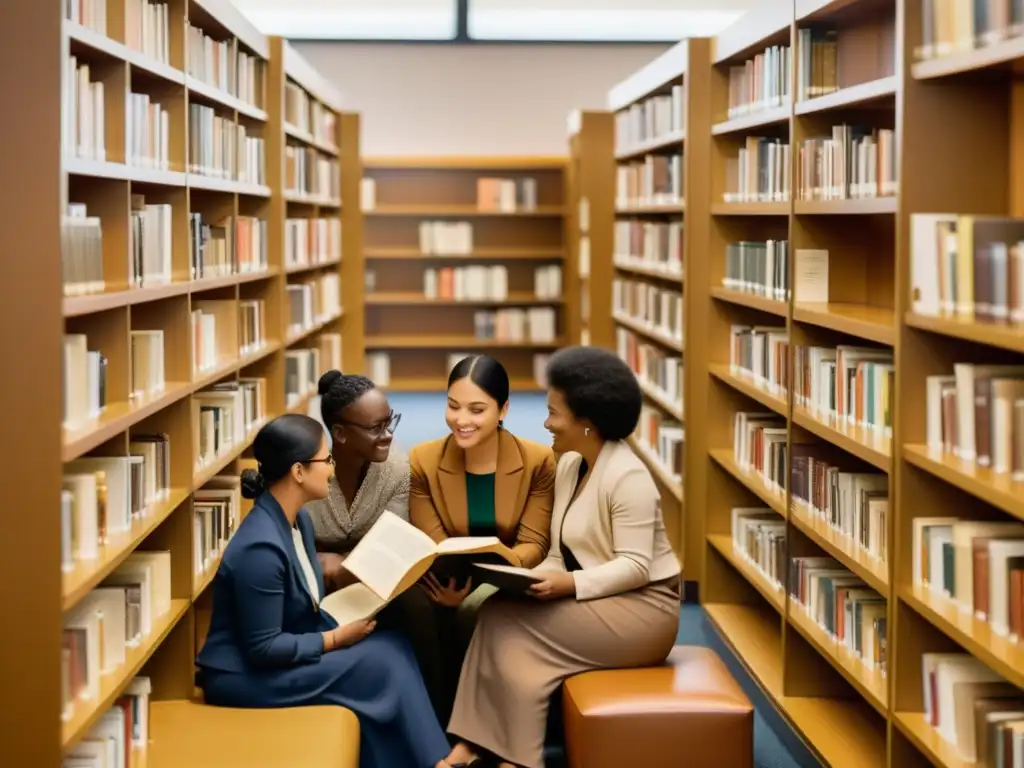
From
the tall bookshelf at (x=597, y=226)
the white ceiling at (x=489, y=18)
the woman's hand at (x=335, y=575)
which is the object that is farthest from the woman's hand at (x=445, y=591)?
the white ceiling at (x=489, y=18)

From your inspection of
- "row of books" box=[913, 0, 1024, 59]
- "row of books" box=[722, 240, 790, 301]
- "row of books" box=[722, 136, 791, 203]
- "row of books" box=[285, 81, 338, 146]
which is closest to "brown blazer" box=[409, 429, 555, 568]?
"row of books" box=[722, 240, 790, 301]

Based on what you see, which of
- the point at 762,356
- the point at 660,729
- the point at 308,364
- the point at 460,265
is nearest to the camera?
the point at 660,729

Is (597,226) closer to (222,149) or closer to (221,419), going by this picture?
(222,149)

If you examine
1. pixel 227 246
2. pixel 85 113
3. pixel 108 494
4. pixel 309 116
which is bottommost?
pixel 108 494

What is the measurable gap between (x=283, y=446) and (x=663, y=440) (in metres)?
3.94

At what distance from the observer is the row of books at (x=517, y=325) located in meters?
13.7

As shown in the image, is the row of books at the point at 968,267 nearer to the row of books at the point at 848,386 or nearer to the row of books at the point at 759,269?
the row of books at the point at 848,386

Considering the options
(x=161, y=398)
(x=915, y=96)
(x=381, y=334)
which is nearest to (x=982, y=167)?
(x=915, y=96)

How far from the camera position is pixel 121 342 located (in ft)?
12.4

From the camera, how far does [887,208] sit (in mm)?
3869

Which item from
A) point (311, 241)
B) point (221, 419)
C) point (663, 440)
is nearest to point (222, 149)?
point (221, 419)

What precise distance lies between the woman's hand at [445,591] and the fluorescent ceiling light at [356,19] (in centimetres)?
1057

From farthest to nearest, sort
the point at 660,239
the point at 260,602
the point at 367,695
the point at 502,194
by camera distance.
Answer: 1. the point at 502,194
2. the point at 660,239
3. the point at 367,695
4. the point at 260,602

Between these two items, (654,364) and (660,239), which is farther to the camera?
(654,364)
